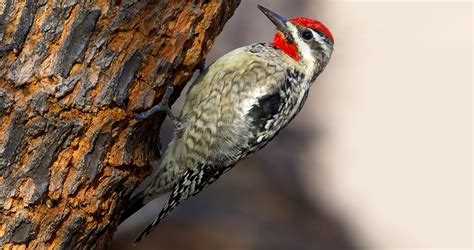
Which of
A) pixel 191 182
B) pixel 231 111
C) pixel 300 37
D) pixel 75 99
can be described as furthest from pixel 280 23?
pixel 75 99

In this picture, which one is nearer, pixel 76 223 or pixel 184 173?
pixel 76 223

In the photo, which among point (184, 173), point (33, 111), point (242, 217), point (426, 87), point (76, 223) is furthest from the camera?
point (426, 87)

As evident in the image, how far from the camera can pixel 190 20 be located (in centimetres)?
298

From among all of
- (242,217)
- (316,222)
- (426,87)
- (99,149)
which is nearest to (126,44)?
(99,149)

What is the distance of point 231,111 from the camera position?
3744 mm

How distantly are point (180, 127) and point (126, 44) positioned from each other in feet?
3.50

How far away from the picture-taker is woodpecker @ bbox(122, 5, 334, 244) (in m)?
3.73

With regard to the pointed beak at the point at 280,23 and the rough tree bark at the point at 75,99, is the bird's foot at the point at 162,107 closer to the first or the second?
the rough tree bark at the point at 75,99

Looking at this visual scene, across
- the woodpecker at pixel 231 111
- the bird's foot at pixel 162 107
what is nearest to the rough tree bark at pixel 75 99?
the bird's foot at pixel 162 107

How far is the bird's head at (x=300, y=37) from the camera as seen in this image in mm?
3895

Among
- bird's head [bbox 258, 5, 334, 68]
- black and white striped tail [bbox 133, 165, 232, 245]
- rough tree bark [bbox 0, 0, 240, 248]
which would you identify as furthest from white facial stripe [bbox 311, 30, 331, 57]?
rough tree bark [bbox 0, 0, 240, 248]

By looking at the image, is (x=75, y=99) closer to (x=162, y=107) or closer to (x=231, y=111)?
(x=162, y=107)

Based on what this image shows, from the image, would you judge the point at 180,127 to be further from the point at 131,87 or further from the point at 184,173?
the point at 131,87

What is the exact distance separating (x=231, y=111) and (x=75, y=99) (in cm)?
112
